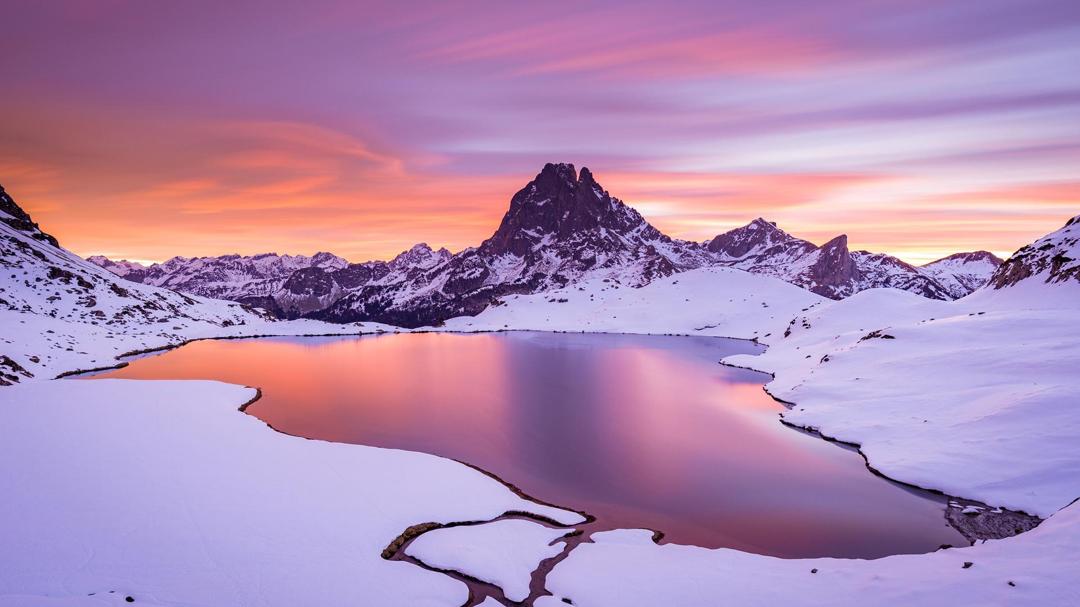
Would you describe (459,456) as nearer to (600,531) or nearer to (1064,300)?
(600,531)

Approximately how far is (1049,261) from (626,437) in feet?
194

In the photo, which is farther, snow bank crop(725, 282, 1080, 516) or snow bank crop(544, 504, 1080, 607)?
snow bank crop(725, 282, 1080, 516)

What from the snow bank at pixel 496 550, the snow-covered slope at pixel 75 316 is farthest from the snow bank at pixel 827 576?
the snow-covered slope at pixel 75 316

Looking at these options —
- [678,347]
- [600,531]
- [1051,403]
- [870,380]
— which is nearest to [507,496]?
[600,531]

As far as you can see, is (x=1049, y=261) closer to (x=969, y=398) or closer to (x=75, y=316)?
(x=969, y=398)

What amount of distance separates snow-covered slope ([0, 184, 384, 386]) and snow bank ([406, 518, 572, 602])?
54.5 meters

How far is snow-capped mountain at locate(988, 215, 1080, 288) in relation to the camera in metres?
57.8

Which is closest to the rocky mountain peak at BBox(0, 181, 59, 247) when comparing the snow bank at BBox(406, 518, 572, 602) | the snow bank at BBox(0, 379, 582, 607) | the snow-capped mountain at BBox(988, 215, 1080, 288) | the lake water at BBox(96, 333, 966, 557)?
the lake water at BBox(96, 333, 966, 557)

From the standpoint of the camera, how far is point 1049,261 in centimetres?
6109

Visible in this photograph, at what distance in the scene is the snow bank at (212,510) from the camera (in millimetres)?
17172

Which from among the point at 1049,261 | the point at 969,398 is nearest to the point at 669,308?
the point at 1049,261

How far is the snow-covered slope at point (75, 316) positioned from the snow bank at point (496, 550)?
179 feet

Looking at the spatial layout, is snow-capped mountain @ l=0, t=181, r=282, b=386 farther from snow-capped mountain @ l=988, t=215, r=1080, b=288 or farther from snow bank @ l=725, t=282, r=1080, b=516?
snow-capped mountain @ l=988, t=215, r=1080, b=288

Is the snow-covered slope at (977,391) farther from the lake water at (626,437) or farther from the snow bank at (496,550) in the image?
the snow bank at (496,550)
